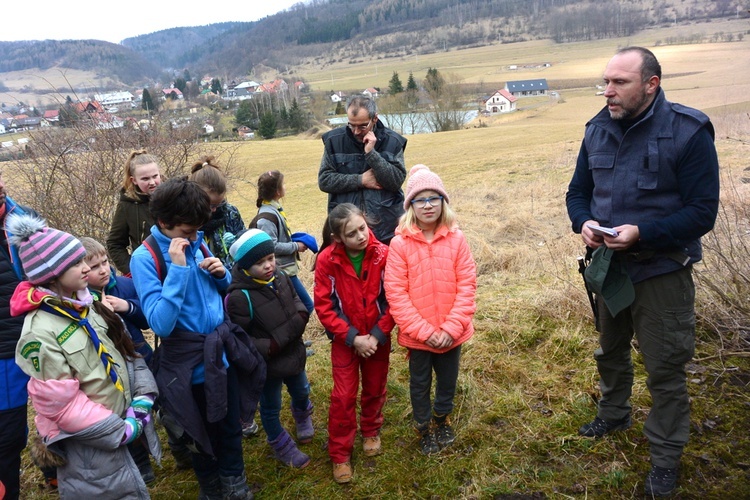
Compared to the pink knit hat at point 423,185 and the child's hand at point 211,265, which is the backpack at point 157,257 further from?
the pink knit hat at point 423,185

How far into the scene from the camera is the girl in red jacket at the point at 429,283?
2900 millimetres

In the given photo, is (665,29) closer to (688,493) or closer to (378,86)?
(378,86)

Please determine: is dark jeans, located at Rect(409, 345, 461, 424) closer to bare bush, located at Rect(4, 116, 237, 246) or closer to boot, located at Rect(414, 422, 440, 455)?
boot, located at Rect(414, 422, 440, 455)

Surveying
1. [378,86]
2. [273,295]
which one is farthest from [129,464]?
[378,86]

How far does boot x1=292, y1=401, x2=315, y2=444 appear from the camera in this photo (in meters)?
3.35

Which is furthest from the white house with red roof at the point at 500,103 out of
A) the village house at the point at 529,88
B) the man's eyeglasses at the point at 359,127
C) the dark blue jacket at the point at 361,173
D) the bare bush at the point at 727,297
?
the man's eyeglasses at the point at 359,127

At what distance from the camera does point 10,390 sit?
2.42 metres

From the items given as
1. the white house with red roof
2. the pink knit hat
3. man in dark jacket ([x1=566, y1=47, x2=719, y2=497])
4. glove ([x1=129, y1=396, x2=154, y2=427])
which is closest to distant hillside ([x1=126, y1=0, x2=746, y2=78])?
the white house with red roof

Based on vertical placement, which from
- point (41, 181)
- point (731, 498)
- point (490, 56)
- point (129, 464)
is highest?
point (490, 56)

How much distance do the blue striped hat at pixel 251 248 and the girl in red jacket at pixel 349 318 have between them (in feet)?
1.27

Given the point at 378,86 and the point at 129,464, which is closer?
the point at 129,464

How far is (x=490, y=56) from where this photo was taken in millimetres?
120000

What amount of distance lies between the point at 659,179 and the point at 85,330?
2.96m

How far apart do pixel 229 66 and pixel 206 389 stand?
173m
